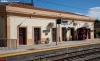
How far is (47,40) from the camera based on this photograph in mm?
28344

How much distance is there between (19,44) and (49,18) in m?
6.66

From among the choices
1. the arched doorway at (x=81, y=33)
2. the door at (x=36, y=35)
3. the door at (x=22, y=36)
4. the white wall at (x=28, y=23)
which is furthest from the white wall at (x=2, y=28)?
the arched doorway at (x=81, y=33)

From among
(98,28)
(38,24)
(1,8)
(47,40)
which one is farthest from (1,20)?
(98,28)

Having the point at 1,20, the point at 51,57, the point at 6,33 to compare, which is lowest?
the point at 51,57

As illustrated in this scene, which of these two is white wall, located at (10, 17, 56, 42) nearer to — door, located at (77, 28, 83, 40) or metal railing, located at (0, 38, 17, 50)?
metal railing, located at (0, 38, 17, 50)

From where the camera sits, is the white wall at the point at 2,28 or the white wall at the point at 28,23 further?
the white wall at the point at 28,23

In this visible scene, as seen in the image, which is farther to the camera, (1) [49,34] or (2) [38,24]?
(1) [49,34]

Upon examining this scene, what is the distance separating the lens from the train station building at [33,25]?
23.2 meters

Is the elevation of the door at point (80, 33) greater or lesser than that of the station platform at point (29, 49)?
greater

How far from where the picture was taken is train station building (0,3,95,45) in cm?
2319

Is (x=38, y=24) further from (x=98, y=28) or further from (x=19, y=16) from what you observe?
(x=98, y=28)

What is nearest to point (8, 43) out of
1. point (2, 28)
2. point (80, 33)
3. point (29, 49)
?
point (2, 28)

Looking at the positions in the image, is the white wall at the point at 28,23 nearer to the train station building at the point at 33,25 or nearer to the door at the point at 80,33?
the train station building at the point at 33,25

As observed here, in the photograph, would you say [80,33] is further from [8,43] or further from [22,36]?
[8,43]
